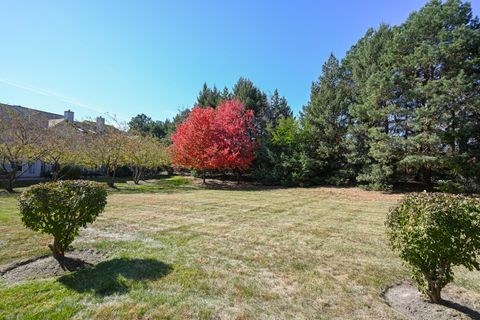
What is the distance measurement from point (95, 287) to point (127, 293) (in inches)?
20.0

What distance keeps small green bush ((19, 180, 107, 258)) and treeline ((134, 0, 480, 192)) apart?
18006 millimetres

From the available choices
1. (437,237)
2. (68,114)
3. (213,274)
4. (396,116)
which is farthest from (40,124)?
(396,116)

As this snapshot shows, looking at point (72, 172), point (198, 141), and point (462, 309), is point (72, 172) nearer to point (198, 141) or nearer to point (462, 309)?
point (198, 141)

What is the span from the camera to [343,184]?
2236cm

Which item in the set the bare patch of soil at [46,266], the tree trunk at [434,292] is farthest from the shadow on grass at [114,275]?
the tree trunk at [434,292]

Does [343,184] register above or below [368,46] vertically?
below

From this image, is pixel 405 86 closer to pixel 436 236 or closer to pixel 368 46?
pixel 368 46

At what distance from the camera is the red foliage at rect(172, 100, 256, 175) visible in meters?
20.1

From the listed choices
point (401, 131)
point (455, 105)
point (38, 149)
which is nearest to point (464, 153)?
point (455, 105)

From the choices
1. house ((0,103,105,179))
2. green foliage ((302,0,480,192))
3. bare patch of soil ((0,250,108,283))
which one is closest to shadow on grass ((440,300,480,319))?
bare patch of soil ((0,250,108,283))

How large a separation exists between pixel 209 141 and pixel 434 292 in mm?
18051

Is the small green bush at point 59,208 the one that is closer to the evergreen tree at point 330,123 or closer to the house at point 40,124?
the house at point 40,124

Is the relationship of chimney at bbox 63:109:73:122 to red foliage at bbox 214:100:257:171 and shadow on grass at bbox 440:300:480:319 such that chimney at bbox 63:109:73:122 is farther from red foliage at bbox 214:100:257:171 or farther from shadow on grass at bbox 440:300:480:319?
shadow on grass at bbox 440:300:480:319

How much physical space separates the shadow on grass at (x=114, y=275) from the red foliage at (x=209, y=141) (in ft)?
51.0
